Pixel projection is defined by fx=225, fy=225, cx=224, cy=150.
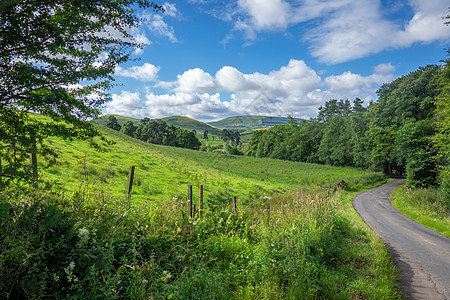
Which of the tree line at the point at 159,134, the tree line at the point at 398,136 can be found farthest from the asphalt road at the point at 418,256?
the tree line at the point at 159,134

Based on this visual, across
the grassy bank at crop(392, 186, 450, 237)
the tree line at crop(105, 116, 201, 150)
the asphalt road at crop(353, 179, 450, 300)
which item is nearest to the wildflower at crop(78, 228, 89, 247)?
the asphalt road at crop(353, 179, 450, 300)

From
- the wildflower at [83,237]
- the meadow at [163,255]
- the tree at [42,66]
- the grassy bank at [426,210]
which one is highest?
the tree at [42,66]

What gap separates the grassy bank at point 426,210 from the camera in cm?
1409

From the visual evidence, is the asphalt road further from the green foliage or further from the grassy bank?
the green foliage

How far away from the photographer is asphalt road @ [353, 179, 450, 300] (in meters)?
6.18

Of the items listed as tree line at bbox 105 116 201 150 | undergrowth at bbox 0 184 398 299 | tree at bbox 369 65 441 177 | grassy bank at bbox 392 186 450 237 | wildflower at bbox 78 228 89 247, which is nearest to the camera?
undergrowth at bbox 0 184 398 299

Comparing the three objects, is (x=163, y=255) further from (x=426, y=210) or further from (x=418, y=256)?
(x=426, y=210)

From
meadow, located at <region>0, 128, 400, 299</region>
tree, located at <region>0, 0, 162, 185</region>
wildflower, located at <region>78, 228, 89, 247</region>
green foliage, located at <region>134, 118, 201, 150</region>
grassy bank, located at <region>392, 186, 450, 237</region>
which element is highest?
green foliage, located at <region>134, 118, 201, 150</region>

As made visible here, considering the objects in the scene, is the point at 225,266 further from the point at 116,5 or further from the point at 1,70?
the point at 116,5

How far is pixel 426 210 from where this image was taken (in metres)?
17.4

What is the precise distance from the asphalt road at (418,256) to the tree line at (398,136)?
23.4 feet

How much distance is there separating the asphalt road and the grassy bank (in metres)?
0.78

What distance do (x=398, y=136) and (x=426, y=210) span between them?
22729 millimetres

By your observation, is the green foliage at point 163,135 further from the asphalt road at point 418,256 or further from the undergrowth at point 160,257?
the undergrowth at point 160,257
